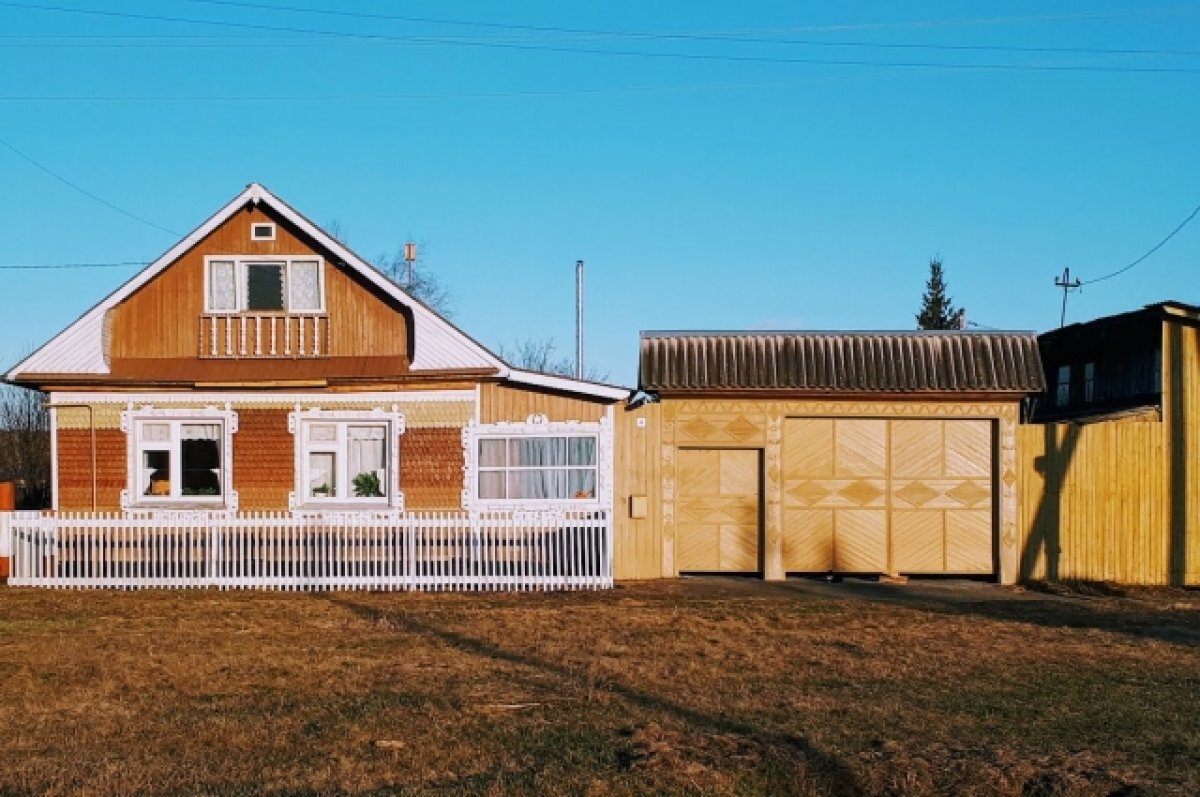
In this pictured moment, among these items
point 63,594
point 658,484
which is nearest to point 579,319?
point 658,484

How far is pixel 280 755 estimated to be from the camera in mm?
8469

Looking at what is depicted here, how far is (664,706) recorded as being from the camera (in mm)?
10070

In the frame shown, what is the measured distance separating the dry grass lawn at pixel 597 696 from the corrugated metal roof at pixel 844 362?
356 cm

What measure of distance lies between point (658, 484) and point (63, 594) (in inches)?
345

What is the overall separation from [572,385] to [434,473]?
2.58 m

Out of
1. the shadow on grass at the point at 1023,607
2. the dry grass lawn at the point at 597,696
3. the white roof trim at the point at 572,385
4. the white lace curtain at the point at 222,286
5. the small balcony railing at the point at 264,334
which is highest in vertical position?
the white lace curtain at the point at 222,286

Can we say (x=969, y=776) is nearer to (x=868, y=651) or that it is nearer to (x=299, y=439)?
(x=868, y=651)

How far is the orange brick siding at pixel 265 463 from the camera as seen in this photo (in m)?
19.7

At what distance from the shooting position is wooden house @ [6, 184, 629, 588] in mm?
19547

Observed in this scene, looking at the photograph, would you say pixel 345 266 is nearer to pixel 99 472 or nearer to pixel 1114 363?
pixel 99 472

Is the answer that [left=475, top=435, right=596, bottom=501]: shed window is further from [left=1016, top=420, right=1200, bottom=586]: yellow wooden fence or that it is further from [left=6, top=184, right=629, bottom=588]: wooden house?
[left=1016, top=420, right=1200, bottom=586]: yellow wooden fence

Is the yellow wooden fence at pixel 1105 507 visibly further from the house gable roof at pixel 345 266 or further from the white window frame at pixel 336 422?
the white window frame at pixel 336 422

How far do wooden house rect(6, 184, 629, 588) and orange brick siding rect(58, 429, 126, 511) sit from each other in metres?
0.02

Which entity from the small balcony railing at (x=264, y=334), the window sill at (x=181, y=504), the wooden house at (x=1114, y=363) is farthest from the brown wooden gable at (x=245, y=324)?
the wooden house at (x=1114, y=363)
